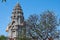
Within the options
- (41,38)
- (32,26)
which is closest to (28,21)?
(32,26)

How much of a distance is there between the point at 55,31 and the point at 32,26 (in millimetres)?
3925

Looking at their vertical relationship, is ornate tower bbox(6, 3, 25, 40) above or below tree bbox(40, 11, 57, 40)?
above

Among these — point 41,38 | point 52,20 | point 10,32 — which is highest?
point 10,32

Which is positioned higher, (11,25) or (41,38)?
(11,25)

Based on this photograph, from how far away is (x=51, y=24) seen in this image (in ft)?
152

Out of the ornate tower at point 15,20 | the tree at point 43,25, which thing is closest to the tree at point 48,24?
the tree at point 43,25

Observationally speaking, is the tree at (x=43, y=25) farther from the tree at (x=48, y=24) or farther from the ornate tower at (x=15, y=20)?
the ornate tower at (x=15, y=20)

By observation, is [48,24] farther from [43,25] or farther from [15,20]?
[15,20]

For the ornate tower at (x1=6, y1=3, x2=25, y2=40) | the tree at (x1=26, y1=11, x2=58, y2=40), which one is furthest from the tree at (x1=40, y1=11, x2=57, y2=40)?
the ornate tower at (x1=6, y1=3, x2=25, y2=40)

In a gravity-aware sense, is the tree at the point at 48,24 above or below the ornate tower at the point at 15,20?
below

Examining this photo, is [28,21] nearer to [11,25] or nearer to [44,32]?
[44,32]

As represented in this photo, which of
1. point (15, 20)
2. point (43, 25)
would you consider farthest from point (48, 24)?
point (15, 20)

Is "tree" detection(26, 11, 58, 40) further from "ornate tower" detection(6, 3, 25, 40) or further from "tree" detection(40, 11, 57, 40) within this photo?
"ornate tower" detection(6, 3, 25, 40)

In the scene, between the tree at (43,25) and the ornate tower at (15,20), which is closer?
the tree at (43,25)
